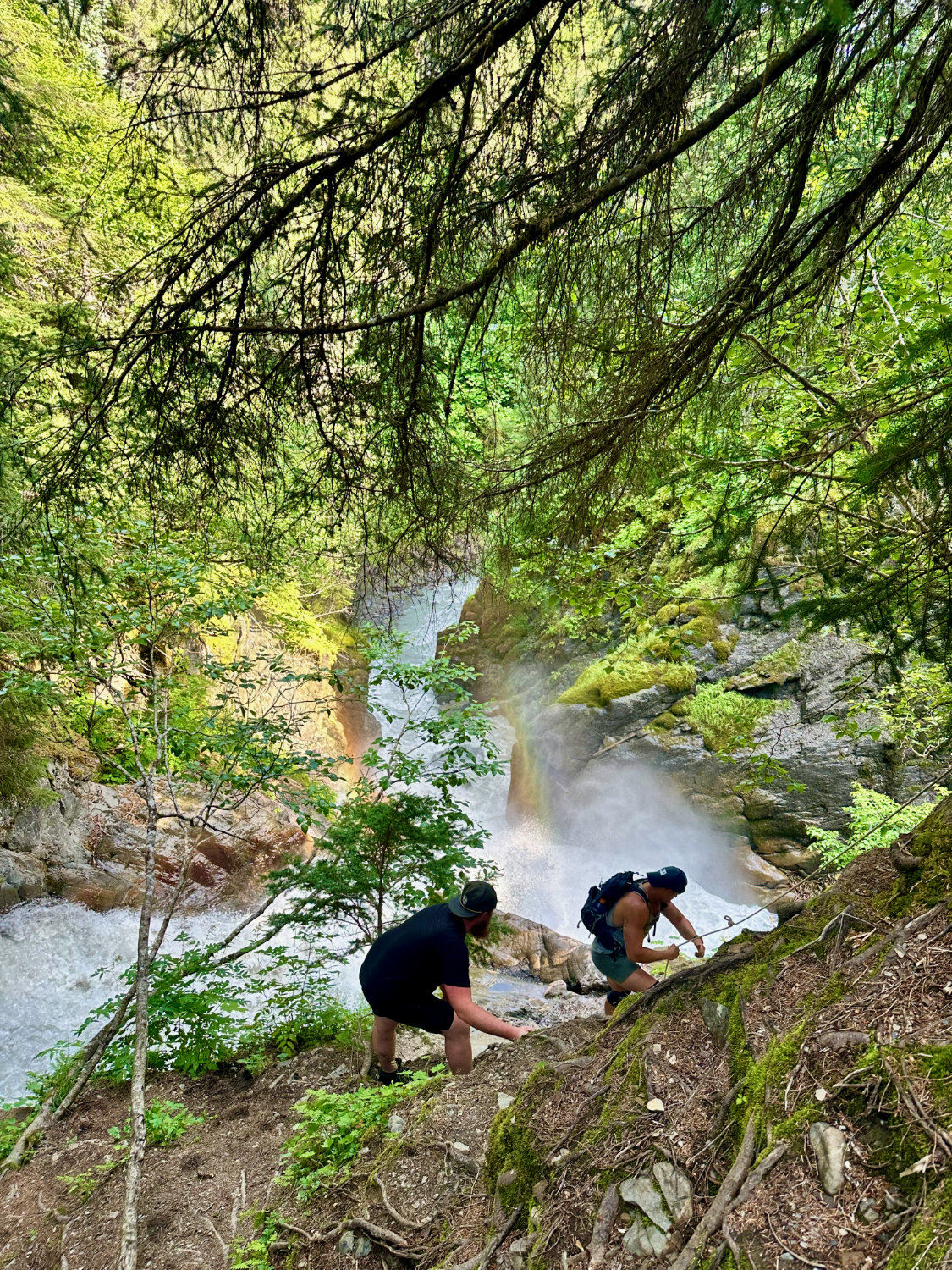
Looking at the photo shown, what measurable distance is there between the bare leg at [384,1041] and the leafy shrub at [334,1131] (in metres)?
0.36

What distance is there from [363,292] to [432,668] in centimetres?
355

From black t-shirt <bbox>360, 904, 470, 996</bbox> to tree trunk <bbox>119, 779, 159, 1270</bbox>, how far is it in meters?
1.28

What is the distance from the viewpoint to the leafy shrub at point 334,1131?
10.4ft

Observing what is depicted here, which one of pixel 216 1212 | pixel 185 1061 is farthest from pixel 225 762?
pixel 216 1212

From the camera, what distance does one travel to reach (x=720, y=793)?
10805mm

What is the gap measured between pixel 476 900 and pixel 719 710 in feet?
28.4

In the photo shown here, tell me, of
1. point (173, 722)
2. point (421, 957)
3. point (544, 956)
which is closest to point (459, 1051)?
point (421, 957)

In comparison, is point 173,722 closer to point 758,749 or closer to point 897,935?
point 897,935

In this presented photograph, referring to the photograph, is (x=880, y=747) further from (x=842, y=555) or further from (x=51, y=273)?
(x=51, y=273)

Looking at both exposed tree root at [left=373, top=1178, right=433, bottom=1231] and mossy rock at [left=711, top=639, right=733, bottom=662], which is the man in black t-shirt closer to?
exposed tree root at [left=373, top=1178, right=433, bottom=1231]

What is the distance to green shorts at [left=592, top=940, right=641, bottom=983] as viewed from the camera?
4.53 meters

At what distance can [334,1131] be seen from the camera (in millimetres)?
3504

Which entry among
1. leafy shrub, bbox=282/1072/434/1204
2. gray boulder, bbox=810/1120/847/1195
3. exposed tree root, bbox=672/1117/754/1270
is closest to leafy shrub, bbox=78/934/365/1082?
leafy shrub, bbox=282/1072/434/1204

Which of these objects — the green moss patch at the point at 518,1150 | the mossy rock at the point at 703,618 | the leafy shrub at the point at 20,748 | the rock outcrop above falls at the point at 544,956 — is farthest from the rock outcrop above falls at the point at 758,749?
the leafy shrub at the point at 20,748
